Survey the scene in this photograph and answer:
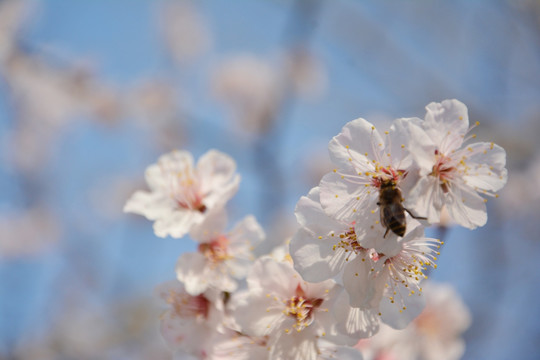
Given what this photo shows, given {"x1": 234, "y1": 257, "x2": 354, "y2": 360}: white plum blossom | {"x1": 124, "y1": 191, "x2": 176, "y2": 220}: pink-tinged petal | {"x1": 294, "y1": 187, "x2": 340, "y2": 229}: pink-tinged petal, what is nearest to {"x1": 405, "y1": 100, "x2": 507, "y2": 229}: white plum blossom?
{"x1": 294, "y1": 187, "x2": 340, "y2": 229}: pink-tinged petal

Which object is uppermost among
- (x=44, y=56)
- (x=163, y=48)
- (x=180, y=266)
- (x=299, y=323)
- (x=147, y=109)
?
(x=163, y=48)

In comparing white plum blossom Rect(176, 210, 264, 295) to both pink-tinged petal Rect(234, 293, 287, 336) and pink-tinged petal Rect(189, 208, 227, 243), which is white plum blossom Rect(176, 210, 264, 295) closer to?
pink-tinged petal Rect(189, 208, 227, 243)

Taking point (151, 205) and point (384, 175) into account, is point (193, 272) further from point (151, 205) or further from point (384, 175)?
point (384, 175)

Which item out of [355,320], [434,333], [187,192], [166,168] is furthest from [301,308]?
[434,333]

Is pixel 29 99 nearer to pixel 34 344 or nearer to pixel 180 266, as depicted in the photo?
pixel 34 344

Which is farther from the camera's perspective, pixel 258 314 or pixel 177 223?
pixel 177 223

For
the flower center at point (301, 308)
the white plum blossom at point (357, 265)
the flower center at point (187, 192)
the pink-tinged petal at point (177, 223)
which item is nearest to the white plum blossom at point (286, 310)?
the flower center at point (301, 308)

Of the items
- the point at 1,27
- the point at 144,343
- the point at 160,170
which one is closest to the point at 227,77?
the point at 1,27
